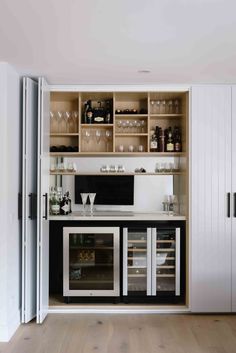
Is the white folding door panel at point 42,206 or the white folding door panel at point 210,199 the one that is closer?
the white folding door panel at point 42,206

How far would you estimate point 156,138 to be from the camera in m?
4.78

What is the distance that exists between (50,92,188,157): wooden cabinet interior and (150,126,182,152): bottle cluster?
7 cm

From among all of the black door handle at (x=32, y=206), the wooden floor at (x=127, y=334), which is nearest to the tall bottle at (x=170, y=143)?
the black door handle at (x=32, y=206)

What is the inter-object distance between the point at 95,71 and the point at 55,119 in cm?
129

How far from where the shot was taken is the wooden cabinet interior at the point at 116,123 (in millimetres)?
4621

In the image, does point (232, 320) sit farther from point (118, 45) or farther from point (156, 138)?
point (118, 45)

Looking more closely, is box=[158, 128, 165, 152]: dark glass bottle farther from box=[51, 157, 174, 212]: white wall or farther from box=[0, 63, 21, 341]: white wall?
box=[0, 63, 21, 341]: white wall

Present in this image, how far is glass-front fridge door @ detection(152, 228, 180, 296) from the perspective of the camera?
14.5ft

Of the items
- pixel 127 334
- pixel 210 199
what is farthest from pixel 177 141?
pixel 127 334

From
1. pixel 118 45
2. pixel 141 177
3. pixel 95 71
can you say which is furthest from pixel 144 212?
pixel 118 45

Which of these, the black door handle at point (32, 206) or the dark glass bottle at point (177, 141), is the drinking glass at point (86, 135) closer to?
the dark glass bottle at point (177, 141)

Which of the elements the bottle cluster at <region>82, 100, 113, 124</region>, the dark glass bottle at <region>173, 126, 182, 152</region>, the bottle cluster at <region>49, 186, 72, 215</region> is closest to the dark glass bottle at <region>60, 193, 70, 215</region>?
the bottle cluster at <region>49, 186, 72, 215</region>

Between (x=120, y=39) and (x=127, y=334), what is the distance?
265cm

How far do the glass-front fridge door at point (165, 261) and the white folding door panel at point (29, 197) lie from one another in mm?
1352
